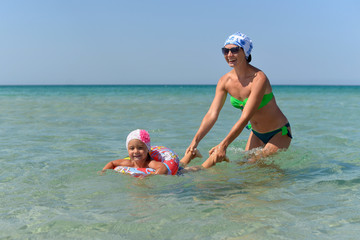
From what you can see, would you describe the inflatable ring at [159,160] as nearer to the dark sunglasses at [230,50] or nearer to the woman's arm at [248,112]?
the woman's arm at [248,112]

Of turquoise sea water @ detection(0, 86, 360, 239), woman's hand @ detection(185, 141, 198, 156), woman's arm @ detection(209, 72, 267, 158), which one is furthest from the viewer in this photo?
woman's hand @ detection(185, 141, 198, 156)

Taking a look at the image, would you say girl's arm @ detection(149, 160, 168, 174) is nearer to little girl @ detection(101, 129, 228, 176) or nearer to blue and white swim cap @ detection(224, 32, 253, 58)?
little girl @ detection(101, 129, 228, 176)

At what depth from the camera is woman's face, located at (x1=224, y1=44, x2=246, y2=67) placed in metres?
5.07

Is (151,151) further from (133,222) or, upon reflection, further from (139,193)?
(133,222)

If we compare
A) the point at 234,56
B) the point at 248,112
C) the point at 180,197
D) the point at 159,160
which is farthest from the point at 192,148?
the point at 234,56

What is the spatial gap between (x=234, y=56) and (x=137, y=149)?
5.62 ft

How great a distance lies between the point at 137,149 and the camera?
5.10 metres

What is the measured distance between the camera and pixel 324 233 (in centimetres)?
325

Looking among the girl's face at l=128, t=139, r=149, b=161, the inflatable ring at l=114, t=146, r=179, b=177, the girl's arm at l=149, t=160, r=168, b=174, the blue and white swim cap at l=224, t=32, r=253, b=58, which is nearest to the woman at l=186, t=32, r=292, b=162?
the blue and white swim cap at l=224, t=32, r=253, b=58

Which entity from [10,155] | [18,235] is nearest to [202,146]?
[10,155]

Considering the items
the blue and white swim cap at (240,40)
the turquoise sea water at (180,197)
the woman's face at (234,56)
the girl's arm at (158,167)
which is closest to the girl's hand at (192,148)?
the turquoise sea water at (180,197)

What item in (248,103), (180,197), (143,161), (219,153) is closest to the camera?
(180,197)

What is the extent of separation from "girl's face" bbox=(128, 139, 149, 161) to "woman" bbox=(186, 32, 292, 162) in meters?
0.66

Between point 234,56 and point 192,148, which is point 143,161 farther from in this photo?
point 234,56
